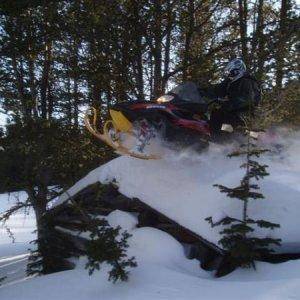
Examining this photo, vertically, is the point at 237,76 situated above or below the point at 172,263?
above

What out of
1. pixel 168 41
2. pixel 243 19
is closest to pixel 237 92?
pixel 168 41

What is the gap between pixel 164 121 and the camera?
7156mm

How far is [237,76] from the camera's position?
7660 millimetres

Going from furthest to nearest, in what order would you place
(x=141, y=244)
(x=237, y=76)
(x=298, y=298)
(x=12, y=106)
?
(x=12, y=106), (x=237, y=76), (x=141, y=244), (x=298, y=298)

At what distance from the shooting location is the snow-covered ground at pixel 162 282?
478 cm

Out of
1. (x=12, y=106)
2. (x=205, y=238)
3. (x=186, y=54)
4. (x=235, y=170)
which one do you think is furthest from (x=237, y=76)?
(x=12, y=106)

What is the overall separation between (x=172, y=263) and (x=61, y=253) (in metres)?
2.96

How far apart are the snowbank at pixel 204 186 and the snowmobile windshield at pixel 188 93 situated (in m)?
0.80

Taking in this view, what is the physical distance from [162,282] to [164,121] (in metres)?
2.64

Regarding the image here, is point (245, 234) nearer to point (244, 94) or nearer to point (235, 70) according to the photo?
point (244, 94)

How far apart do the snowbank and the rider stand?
0.43 metres

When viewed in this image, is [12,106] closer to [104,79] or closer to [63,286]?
[104,79]

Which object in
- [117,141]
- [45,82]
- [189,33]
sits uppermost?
[189,33]

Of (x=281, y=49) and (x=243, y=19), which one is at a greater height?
(x=243, y=19)
